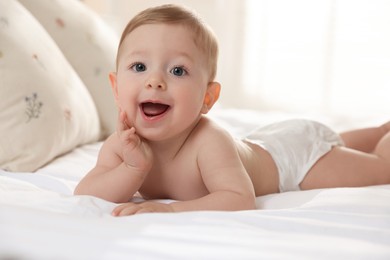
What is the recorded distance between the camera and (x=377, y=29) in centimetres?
295

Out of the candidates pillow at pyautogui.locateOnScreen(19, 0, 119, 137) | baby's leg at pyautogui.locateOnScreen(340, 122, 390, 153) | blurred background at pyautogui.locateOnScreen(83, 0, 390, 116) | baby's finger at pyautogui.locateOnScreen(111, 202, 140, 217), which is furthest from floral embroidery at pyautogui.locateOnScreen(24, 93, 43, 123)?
blurred background at pyautogui.locateOnScreen(83, 0, 390, 116)

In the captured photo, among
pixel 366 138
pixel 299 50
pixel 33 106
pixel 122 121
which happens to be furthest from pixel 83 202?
pixel 299 50

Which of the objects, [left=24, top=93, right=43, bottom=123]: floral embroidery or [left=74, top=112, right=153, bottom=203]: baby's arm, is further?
[left=24, top=93, right=43, bottom=123]: floral embroidery

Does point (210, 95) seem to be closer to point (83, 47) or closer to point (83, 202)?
point (83, 202)

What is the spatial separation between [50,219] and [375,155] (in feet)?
2.97

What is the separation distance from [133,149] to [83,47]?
0.84 meters

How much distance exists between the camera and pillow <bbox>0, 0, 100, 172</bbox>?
1.37 metres

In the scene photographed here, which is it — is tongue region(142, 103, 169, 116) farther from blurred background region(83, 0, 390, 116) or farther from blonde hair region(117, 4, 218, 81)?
blurred background region(83, 0, 390, 116)

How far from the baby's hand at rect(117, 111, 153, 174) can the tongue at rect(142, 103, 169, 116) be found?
4cm

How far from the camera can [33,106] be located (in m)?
1.42

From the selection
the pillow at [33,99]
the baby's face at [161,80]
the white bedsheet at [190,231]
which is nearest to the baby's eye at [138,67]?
the baby's face at [161,80]

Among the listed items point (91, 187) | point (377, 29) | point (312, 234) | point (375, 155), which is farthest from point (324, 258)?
point (377, 29)

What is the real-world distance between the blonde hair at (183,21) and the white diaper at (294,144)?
1.05ft

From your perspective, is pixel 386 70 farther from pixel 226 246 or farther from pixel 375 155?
pixel 226 246
